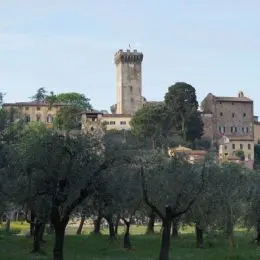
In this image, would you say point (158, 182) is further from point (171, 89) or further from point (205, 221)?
point (171, 89)

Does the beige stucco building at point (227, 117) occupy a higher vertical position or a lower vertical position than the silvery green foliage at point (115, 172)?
higher

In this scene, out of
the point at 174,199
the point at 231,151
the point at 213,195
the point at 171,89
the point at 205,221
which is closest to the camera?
the point at 174,199

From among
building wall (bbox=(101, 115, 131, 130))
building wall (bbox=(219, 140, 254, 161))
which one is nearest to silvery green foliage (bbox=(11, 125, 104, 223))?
building wall (bbox=(101, 115, 131, 130))

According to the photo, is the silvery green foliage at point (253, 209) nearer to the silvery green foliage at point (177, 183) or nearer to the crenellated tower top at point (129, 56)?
the silvery green foliage at point (177, 183)

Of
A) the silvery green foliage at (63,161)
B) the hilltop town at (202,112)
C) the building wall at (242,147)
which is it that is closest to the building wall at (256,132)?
the hilltop town at (202,112)

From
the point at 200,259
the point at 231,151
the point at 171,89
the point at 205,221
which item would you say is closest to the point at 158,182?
the point at 200,259


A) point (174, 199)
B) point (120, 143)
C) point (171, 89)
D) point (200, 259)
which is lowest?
point (200, 259)

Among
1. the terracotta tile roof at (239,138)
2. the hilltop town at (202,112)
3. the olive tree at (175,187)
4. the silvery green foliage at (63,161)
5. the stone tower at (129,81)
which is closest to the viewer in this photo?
the silvery green foliage at (63,161)

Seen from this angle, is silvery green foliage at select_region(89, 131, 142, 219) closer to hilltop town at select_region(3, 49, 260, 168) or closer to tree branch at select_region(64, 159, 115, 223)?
tree branch at select_region(64, 159, 115, 223)

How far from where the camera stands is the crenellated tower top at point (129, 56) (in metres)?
174

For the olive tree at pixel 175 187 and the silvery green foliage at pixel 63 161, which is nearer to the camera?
the silvery green foliage at pixel 63 161

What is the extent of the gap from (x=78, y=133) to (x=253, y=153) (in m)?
143

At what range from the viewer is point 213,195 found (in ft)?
124

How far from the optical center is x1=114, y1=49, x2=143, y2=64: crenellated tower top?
174 metres
